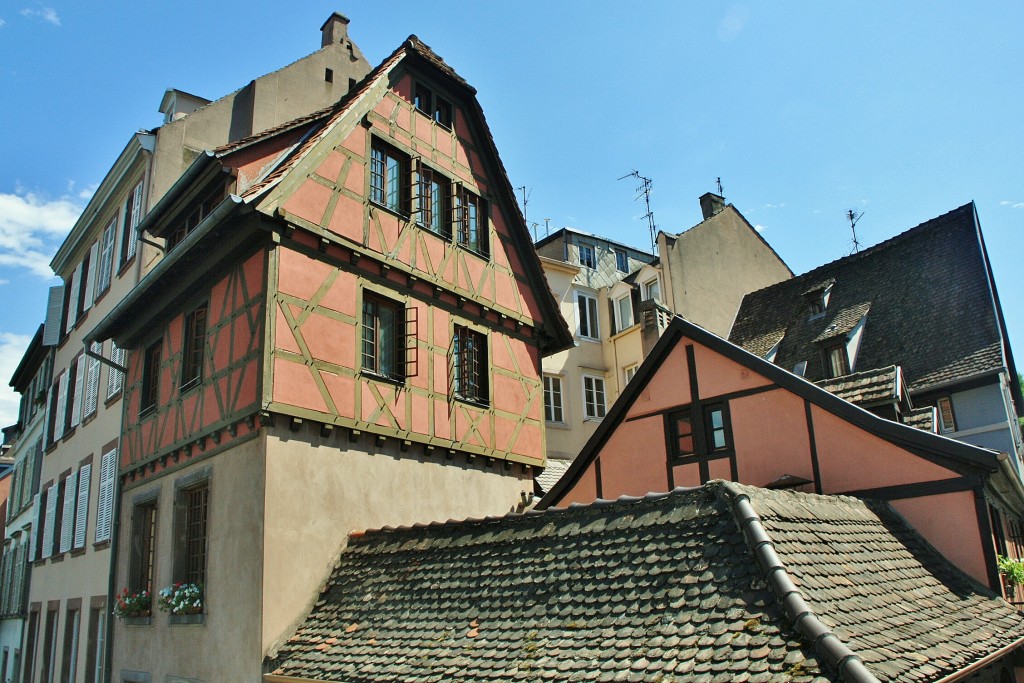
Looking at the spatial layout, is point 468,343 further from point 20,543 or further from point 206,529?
point 20,543

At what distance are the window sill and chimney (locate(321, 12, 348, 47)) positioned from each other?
1349cm

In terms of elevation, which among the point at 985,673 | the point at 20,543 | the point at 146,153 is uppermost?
the point at 146,153

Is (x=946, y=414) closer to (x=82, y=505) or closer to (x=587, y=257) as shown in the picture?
(x=587, y=257)

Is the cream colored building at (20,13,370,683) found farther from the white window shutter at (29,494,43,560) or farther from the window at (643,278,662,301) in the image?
the window at (643,278,662,301)

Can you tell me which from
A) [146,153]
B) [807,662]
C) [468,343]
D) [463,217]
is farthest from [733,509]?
[146,153]

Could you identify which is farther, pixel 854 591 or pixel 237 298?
pixel 237 298

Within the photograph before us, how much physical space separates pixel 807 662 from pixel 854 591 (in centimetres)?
183

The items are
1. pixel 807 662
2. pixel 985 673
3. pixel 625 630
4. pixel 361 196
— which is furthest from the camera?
pixel 361 196

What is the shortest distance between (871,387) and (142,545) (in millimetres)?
11586

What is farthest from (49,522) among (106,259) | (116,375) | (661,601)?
(661,601)

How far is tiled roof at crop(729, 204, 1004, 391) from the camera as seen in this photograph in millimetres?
20594

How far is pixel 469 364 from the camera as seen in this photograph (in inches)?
543

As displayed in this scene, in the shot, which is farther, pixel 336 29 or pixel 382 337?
pixel 336 29

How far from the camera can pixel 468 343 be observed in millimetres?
13875
